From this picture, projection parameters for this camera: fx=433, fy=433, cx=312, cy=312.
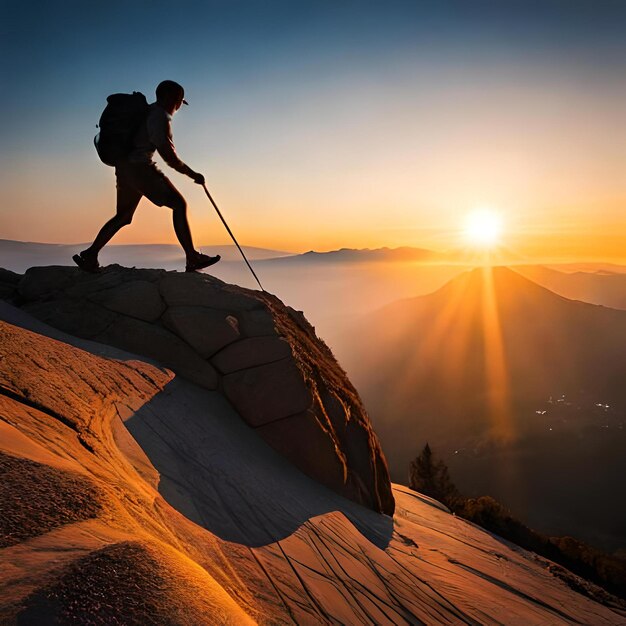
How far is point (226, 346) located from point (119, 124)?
3.04 meters

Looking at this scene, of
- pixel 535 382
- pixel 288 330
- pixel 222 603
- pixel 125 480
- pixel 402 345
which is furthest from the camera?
pixel 402 345

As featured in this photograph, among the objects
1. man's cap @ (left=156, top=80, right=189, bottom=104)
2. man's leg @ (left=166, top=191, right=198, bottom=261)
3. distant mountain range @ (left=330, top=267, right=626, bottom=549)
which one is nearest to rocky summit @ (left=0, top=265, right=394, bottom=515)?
man's leg @ (left=166, top=191, right=198, bottom=261)

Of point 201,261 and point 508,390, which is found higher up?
point 201,261

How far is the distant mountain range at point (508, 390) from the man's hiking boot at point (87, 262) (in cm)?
4640

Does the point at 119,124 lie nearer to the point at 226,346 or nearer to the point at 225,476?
the point at 226,346

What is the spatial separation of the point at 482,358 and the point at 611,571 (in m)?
96.2

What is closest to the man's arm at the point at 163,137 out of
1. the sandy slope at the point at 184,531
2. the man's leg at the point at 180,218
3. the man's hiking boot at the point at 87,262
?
the man's leg at the point at 180,218

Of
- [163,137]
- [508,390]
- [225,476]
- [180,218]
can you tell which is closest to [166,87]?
[163,137]

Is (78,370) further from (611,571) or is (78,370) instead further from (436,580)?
(611,571)

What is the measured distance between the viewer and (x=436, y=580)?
4359 millimetres

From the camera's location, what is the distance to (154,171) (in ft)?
18.0

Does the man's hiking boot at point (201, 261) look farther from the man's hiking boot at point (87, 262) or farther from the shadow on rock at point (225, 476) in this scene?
the shadow on rock at point (225, 476)

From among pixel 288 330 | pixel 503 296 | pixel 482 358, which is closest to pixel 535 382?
pixel 482 358

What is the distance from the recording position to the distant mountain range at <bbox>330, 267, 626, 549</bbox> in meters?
49.5
